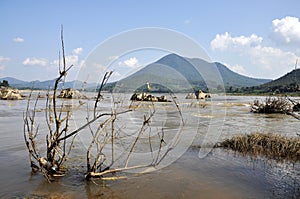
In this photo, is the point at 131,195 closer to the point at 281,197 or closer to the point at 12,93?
the point at 281,197

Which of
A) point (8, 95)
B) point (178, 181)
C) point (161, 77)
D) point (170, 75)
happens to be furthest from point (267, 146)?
point (8, 95)

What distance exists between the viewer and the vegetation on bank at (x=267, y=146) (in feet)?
24.8

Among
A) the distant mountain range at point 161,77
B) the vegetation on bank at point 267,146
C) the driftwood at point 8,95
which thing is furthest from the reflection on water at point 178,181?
the driftwood at point 8,95

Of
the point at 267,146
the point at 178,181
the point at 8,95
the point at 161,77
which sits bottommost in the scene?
the point at 178,181

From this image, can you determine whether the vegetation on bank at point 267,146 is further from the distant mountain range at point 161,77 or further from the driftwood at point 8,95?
the driftwood at point 8,95

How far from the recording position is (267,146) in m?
8.20

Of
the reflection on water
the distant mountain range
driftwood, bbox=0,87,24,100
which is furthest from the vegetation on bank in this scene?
driftwood, bbox=0,87,24,100

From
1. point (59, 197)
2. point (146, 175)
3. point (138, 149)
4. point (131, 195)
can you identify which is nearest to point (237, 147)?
point (138, 149)

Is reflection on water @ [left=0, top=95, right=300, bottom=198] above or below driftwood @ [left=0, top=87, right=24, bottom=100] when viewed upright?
below

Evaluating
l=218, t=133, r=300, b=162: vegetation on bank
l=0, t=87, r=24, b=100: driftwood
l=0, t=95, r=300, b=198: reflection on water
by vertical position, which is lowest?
l=0, t=95, r=300, b=198: reflection on water

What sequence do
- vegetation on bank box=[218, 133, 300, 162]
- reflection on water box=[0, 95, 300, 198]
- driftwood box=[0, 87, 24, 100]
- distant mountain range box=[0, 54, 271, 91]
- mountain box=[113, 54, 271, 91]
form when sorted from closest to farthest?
1. reflection on water box=[0, 95, 300, 198]
2. distant mountain range box=[0, 54, 271, 91]
3. vegetation on bank box=[218, 133, 300, 162]
4. mountain box=[113, 54, 271, 91]
5. driftwood box=[0, 87, 24, 100]

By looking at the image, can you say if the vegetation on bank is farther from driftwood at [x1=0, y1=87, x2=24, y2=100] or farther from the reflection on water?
driftwood at [x1=0, y1=87, x2=24, y2=100]

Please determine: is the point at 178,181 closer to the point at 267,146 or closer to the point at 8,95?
the point at 267,146

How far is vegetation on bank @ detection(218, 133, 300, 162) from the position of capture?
757cm
